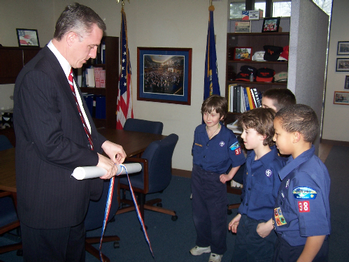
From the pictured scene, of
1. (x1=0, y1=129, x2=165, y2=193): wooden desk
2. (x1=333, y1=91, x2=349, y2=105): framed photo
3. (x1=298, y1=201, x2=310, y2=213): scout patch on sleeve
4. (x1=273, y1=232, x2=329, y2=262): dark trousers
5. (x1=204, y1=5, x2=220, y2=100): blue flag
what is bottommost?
(x1=273, y1=232, x2=329, y2=262): dark trousers

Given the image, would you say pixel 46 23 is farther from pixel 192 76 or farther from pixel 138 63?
pixel 192 76

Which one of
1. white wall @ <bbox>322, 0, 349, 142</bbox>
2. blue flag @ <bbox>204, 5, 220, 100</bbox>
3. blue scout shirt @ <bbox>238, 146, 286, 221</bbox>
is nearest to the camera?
blue scout shirt @ <bbox>238, 146, 286, 221</bbox>

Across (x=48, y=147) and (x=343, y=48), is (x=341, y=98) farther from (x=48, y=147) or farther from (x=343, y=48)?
(x=48, y=147)

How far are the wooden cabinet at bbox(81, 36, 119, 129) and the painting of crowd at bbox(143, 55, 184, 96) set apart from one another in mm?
463

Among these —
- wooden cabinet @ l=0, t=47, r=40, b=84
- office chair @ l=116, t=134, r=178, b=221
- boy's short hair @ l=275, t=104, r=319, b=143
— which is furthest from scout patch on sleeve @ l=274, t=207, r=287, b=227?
wooden cabinet @ l=0, t=47, r=40, b=84

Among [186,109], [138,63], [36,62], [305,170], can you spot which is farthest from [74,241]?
[138,63]

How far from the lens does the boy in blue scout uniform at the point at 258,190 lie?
5.83ft

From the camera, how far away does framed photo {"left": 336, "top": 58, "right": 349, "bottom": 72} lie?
20.3 ft

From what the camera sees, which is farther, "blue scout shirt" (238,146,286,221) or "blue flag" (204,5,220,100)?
"blue flag" (204,5,220,100)

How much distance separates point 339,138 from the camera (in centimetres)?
649

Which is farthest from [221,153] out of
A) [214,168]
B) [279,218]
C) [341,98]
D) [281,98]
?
[341,98]

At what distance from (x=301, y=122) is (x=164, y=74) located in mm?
3320

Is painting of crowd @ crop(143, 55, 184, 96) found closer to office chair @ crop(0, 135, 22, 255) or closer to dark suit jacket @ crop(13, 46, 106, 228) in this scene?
office chair @ crop(0, 135, 22, 255)

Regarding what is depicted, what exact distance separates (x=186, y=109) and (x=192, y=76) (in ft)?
1.59
